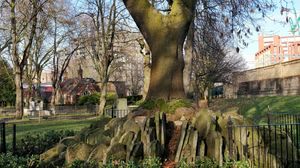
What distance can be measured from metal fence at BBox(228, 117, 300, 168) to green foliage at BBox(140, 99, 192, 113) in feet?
4.39

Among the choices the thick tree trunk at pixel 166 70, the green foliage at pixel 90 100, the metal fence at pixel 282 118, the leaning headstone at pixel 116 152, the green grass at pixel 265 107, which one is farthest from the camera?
the green foliage at pixel 90 100

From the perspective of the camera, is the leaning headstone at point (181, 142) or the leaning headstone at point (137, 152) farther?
the leaning headstone at point (181, 142)

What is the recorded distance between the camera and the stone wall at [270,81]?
32.5m

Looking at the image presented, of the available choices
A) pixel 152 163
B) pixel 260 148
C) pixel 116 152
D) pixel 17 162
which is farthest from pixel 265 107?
pixel 17 162

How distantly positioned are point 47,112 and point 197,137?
36.9m

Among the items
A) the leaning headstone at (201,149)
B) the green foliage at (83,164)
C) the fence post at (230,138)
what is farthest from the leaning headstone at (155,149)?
the fence post at (230,138)

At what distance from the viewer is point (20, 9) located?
35.2m

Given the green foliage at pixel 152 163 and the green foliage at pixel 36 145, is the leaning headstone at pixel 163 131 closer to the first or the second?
the green foliage at pixel 152 163

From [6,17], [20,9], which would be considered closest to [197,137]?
[20,9]

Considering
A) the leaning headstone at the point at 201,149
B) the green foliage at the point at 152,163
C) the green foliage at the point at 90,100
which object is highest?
the green foliage at the point at 90,100

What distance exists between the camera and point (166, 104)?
9.06m

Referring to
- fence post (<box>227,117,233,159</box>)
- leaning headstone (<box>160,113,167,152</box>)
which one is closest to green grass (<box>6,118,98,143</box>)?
leaning headstone (<box>160,113,167,152</box>)

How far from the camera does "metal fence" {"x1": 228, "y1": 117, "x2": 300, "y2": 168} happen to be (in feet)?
24.6

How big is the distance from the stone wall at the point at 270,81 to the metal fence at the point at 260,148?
24.3 meters
